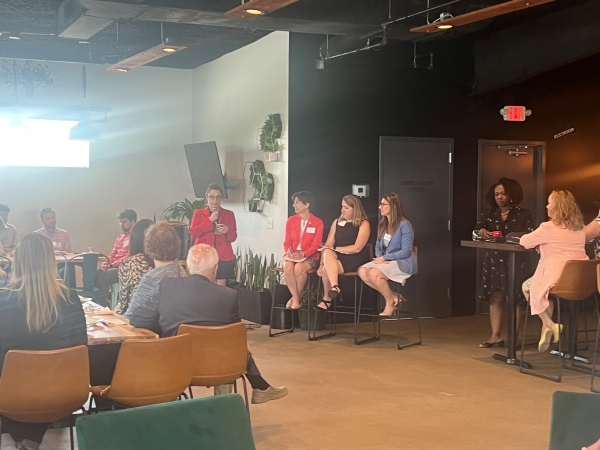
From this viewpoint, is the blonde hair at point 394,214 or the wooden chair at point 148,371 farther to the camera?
the blonde hair at point 394,214

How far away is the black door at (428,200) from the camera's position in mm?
9555

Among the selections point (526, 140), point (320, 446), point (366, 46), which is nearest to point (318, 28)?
point (366, 46)

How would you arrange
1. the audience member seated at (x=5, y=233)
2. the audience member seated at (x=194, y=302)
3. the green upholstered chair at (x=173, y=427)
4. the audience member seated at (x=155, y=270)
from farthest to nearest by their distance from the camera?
the audience member seated at (x=5, y=233) < the audience member seated at (x=155, y=270) < the audience member seated at (x=194, y=302) < the green upholstered chair at (x=173, y=427)

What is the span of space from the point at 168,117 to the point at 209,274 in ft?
25.6

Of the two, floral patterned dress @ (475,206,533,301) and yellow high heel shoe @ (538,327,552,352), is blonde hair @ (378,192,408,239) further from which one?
yellow high heel shoe @ (538,327,552,352)

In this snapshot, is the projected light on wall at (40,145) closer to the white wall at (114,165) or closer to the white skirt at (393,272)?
the white wall at (114,165)

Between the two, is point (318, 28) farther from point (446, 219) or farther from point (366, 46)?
point (446, 219)

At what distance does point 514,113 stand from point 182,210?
4.57 metres

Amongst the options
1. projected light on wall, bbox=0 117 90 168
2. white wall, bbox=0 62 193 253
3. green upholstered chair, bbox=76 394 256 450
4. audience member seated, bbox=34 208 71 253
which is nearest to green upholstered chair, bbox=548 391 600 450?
green upholstered chair, bbox=76 394 256 450

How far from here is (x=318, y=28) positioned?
7879 millimetres

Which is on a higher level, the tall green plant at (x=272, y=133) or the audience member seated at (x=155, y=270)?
the tall green plant at (x=272, y=133)

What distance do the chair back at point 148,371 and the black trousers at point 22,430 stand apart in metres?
0.38

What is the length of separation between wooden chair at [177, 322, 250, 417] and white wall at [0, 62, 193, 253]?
24.4 ft

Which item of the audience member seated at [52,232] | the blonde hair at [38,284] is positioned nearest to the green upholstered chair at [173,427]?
the blonde hair at [38,284]
